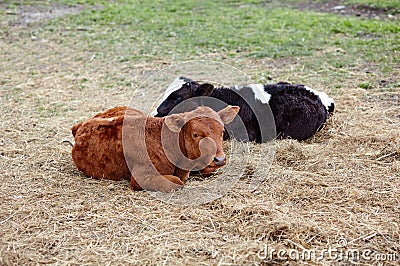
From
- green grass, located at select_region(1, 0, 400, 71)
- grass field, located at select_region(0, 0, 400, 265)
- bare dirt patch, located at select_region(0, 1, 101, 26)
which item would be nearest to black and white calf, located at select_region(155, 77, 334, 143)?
grass field, located at select_region(0, 0, 400, 265)

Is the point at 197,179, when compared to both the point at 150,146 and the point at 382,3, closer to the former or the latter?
the point at 150,146

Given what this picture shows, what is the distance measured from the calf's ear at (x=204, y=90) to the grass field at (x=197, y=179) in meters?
1.19

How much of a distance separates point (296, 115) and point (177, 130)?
7.23 ft

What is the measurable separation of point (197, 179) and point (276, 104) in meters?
1.89

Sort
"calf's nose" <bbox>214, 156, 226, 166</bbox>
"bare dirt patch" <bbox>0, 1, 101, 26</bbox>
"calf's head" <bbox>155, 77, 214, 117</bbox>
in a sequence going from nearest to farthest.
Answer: "calf's nose" <bbox>214, 156, 226, 166</bbox> < "calf's head" <bbox>155, 77, 214, 117</bbox> < "bare dirt patch" <bbox>0, 1, 101, 26</bbox>

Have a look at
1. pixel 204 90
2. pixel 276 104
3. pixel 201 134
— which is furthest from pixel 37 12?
pixel 201 134

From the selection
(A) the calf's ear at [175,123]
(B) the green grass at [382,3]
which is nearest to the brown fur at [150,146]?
(A) the calf's ear at [175,123]

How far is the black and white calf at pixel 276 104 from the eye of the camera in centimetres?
654

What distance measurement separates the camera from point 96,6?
15.6 m

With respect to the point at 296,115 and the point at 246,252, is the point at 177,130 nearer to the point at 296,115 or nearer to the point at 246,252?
the point at 246,252

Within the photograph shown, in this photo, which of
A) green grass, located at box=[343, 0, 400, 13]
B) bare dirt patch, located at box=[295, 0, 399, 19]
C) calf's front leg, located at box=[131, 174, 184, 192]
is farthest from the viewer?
green grass, located at box=[343, 0, 400, 13]

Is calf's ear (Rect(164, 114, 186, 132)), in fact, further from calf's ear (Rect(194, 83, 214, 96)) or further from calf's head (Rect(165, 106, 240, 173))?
calf's ear (Rect(194, 83, 214, 96))

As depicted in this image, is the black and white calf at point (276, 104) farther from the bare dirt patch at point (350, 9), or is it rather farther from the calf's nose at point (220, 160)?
the bare dirt patch at point (350, 9)

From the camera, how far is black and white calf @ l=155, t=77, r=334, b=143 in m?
6.54
